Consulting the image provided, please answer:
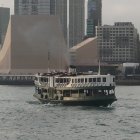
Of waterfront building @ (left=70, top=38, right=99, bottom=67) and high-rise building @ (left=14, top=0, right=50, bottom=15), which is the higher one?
high-rise building @ (left=14, top=0, right=50, bottom=15)

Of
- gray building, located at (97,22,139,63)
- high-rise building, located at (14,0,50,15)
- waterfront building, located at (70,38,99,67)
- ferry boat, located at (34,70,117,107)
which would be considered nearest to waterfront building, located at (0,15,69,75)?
waterfront building, located at (70,38,99,67)

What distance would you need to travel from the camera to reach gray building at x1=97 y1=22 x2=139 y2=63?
191 metres

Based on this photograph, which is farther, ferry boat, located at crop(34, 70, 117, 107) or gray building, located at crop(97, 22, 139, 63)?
gray building, located at crop(97, 22, 139, 63)

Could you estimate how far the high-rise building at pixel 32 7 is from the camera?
187750mm

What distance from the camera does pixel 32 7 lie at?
18938cm

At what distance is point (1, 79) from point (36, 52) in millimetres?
9118

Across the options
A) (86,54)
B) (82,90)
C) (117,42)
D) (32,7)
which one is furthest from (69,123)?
(117,42)

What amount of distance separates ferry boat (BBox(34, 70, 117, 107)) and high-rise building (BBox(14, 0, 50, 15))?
135 metres

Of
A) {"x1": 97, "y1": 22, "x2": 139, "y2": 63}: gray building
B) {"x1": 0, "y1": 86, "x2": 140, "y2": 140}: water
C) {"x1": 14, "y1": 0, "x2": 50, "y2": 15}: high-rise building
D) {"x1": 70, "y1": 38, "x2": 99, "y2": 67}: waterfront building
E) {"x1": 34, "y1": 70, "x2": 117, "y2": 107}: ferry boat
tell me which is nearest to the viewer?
{"x1": 0, "y1": 86, "x2": 140, "y2": 140}: water

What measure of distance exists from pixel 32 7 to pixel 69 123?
154m

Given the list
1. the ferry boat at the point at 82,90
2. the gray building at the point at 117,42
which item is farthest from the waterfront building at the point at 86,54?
the ferry boat at the point at 82,90

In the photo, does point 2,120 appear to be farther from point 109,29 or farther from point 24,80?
point 109,29

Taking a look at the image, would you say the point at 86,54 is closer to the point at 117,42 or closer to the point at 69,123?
the point at 117,42

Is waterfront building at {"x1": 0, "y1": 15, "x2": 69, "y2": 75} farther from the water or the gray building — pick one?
the water
